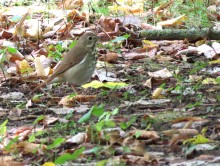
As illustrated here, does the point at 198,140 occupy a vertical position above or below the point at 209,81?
above

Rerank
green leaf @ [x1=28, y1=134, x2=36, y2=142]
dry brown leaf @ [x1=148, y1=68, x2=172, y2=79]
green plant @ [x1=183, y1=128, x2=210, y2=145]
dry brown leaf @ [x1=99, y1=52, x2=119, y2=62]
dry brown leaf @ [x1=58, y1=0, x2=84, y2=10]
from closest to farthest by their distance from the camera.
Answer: green plant @ [x1=183, y1=128, x2=210, y2=145] < green leaf @ [x1=28, y1=134, x2=36, y2=142] < dry brown leaf @ [x1=148, y1=68, x2=172, y2=79] < dry brown leaf @ [x1=99, y1=52, x2=119, y2=62] < dry brown leaf @ [x1=58, y1=0, x2=84, y2=10]

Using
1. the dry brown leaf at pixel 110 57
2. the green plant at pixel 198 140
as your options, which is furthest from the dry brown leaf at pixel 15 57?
the green plant at pixel 198 140

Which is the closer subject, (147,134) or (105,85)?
(147,134)

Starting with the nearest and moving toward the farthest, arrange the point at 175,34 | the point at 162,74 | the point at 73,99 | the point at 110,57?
the point at 73,99
the point at 162,74
the point at 110,57
the point at 175,34

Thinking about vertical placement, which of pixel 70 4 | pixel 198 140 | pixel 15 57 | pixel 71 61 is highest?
pixel 198 140

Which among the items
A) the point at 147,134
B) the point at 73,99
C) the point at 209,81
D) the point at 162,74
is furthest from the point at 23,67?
the point at 147,134

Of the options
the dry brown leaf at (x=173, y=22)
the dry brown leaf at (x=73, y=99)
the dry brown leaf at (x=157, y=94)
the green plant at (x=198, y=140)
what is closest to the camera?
the green plant at (x=198, y=140)

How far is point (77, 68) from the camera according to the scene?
5703 mm

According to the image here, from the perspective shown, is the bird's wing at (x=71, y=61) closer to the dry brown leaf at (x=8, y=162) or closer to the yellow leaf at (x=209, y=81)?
the yellow leaf at (x=209, y=81)

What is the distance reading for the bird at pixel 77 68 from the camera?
18.5 feet

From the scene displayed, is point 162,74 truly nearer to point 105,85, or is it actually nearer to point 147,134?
point 105,85

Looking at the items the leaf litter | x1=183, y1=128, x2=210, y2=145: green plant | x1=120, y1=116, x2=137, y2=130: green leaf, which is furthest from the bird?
x1=183, y1=128, x2=210, y2=145: green plant

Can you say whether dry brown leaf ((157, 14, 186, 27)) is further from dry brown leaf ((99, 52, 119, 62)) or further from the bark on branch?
dry brown leaf ((99, 52, 119, 62))

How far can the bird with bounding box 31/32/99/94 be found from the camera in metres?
5.65
